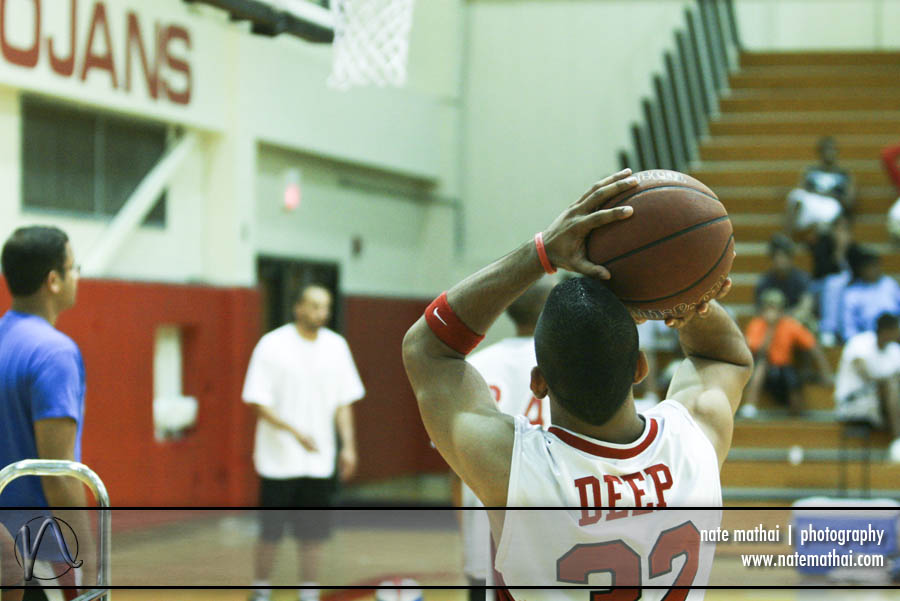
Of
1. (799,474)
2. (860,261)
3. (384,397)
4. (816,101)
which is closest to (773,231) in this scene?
(860,261)

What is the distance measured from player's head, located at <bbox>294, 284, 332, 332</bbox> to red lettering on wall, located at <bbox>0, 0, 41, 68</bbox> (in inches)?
119

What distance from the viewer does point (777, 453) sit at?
9234mm

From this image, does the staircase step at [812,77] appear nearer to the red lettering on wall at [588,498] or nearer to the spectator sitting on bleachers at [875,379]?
the spectator sitting on bleachers at [875,379]

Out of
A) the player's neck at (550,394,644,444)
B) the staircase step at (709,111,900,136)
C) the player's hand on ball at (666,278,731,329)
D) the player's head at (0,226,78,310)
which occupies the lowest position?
the player's neck at (550,394,644,444)

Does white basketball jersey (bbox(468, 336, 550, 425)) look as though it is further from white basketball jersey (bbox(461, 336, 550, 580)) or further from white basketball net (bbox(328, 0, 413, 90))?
white basketball net (bbox(328, 0, 413, 90))

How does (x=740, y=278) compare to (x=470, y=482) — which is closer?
(x=470, y=482)

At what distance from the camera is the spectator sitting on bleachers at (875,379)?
8625 mm

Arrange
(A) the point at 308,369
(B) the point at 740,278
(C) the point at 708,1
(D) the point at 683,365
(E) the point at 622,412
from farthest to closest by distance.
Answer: (C) the point at 708,1 → (B) the point at 740,278 → (A) the point at 308,369 → (D) the point at 683,365 → (E) the point at 622,412

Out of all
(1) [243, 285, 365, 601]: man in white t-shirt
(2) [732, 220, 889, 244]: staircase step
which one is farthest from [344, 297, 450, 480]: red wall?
(1) [243, 285, 365, 601]: man in white t-shirt

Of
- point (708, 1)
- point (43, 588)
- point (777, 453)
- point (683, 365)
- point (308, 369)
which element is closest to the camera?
point (683, 365)

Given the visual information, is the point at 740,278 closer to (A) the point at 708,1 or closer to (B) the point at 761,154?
(B) the point at 761,154

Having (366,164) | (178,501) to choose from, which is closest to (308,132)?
(366,164)

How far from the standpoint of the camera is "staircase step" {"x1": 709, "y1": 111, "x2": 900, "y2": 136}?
13.3 metres

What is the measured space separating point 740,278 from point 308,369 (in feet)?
20.2
